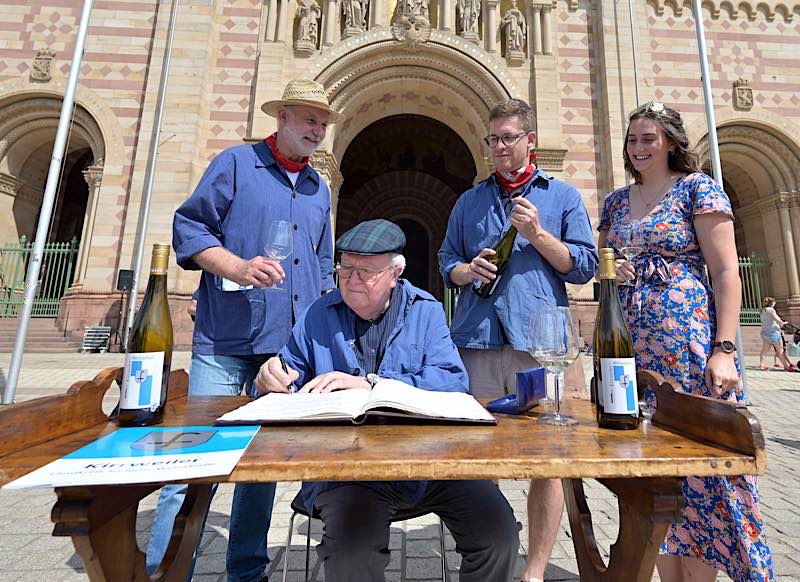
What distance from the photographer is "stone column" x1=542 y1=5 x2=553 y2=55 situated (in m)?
10.9

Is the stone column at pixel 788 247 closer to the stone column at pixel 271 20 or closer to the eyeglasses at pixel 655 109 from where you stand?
the eyeglasses at pixel 655 109

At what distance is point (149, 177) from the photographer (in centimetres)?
1005

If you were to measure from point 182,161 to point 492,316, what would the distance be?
1047 centimetres

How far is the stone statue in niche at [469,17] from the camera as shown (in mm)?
10930

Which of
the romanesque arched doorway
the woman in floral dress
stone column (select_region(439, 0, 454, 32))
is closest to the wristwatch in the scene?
the woman in floral dress

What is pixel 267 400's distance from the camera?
141 centimetres

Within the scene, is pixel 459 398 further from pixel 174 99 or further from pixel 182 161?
pixel 174 99

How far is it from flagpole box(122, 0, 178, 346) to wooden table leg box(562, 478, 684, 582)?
10365mm

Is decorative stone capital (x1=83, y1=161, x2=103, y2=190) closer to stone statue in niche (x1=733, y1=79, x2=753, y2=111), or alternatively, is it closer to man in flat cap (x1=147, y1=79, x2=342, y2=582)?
man in flat cap (x1=147, y1=79, x2=342, y2=582)

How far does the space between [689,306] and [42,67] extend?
14.9 metres

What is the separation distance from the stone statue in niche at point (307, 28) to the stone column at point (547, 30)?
591cm

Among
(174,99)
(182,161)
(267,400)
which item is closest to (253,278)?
Answer: (267,400)

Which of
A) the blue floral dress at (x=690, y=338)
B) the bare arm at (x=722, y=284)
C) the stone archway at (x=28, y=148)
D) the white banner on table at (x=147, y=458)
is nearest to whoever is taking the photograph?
the white banner on table at (x=147, y=458)

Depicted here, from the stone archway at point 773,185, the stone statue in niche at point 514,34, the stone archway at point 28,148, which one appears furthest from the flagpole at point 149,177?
the stone archway at point 773,185
